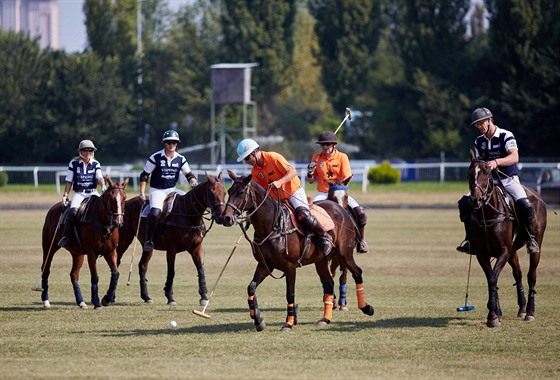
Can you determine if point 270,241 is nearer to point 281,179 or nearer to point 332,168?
point 281,179

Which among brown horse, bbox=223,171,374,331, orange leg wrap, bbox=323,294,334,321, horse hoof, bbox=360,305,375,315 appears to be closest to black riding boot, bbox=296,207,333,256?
brown horse, bbox=223,171,374,331

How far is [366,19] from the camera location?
71.1m

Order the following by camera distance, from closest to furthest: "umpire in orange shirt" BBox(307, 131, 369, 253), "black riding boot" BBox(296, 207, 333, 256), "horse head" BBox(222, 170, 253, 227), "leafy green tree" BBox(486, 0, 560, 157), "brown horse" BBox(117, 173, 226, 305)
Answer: "horse head" BBox(222, 170, 253, 227), "black riding boot" BBox(296, 207, 333, 256), "umpire in orange shirt" BBox(307, 131, 369, 253), "brown horse" BBox(117, 173, 226, 305), "leafy green tree" BBox(486, 0, 560, 157)

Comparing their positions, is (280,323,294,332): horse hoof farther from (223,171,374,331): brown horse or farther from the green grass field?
the green grass field

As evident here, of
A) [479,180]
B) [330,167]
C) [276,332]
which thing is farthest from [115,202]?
[479,180]

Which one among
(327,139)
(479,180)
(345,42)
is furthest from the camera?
(345,42)

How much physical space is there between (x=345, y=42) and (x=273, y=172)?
194ft

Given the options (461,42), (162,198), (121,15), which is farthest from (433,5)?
(162,198)

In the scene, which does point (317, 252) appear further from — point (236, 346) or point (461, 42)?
point (461, 42)

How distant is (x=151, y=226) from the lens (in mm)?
15852

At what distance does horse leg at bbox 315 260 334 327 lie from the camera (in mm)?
13227

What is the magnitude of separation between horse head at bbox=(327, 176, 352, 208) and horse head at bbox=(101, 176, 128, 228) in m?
3.06

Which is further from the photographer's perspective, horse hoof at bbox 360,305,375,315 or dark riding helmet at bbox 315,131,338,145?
dark riding helmet at bbox 315,131,338,145

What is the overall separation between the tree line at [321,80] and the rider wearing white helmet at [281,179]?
46162 millimetres
